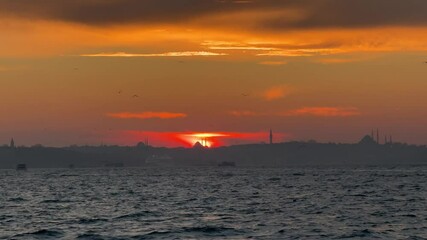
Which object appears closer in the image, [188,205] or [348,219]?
[348,219]

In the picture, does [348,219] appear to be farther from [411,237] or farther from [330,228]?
[411,237]

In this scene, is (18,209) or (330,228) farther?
(18,209)

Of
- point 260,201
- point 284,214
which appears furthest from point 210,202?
point 284,214

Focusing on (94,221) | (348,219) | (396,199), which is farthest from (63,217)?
(396,199)

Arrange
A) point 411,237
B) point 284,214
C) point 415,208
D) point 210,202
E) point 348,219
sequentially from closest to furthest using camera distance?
point 411,237
point 348,219
point 284,214
point 415,208
point 210,202

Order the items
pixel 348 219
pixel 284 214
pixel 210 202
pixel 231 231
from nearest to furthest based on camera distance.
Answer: pixel 231 231 → pixel 348 219 → pixel 284 214 → pixel 210 202

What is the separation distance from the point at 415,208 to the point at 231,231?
32.4 meters

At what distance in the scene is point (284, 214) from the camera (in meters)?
85.8

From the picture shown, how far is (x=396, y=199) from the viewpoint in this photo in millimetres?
112188

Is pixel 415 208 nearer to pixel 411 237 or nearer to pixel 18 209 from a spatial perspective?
pixel 411 237

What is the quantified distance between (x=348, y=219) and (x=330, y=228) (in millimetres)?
9109

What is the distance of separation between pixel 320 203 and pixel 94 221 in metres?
33.9

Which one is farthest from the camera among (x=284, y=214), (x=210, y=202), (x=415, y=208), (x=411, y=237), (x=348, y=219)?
(x=210, y=202)

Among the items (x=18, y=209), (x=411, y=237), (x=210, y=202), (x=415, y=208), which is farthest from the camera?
(x=210, y=202)
